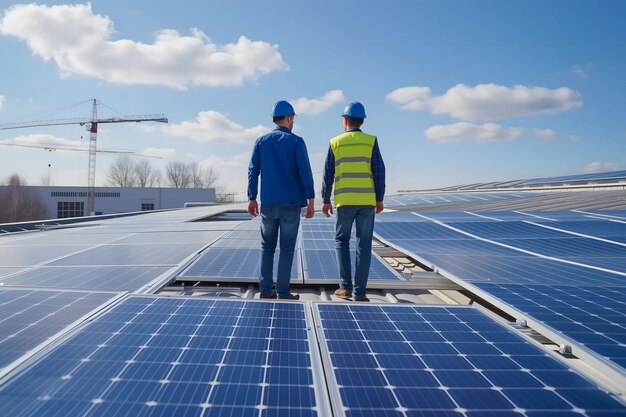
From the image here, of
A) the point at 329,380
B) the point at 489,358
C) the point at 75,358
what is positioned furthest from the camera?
the point at 489,358

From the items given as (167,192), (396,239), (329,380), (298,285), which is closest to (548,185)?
(396,239)

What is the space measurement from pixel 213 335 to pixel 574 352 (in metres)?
2.54

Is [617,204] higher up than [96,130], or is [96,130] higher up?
[96,130]

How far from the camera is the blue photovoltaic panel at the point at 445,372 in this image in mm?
1771

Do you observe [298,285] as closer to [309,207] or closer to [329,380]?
[309,207]

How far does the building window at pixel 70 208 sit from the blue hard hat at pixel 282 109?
68.7 meters

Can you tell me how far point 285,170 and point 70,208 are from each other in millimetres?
70644

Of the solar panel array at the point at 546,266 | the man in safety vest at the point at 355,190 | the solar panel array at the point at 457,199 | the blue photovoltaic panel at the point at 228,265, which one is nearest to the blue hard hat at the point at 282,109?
the man in safety vest at the point at 355,190

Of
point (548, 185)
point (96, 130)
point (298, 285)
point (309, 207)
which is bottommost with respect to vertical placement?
point (298, 285)

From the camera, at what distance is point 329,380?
1978mm

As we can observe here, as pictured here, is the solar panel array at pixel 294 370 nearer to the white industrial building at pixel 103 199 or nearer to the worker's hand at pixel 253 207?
the worker's hand at pixel 253 207

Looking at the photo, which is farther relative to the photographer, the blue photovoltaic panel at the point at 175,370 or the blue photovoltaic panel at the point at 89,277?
the blue photovoltaic panel at the point at 89,277

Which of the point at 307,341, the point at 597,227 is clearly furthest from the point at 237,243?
the point at 597,227

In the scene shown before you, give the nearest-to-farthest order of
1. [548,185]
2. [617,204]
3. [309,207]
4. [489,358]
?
[489,358], [309,207], [617,204], [548,185]
